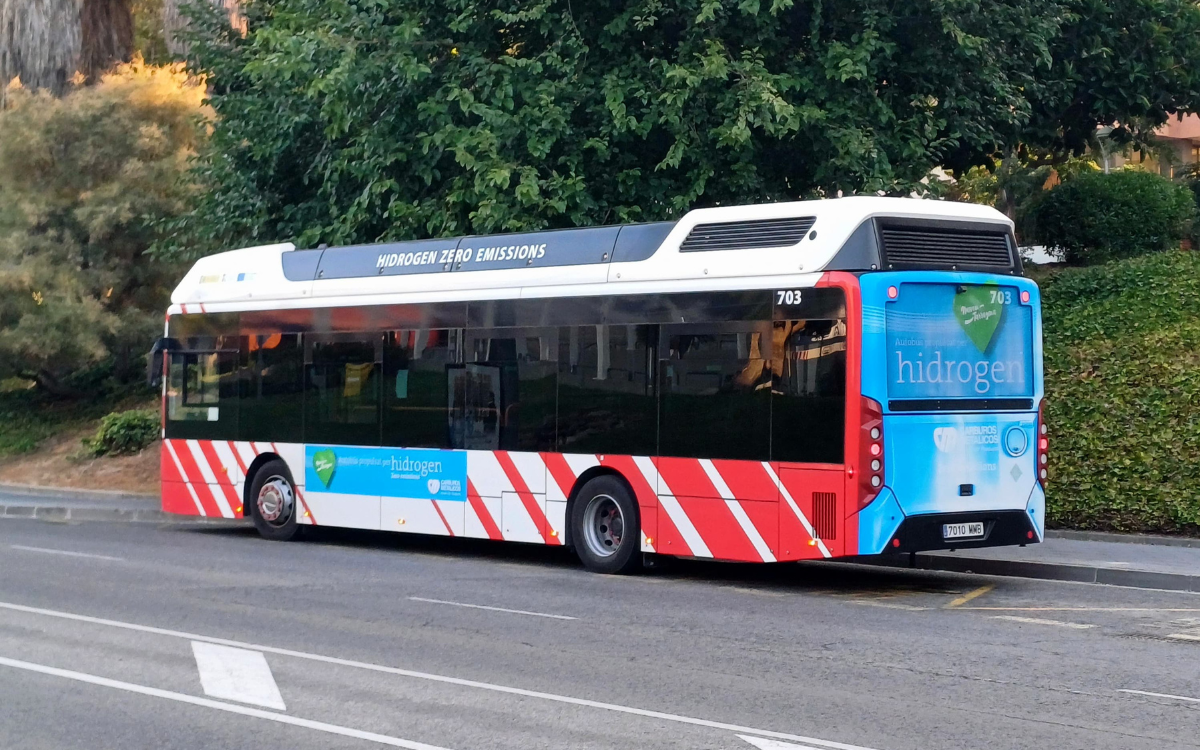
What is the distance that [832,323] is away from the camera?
1207 cm

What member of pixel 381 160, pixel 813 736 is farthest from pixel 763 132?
pixel 813 736

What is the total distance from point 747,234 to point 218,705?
Result: 22.5 feet

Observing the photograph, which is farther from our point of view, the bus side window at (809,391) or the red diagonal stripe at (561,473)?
the red diagonal stripe at (561,473)

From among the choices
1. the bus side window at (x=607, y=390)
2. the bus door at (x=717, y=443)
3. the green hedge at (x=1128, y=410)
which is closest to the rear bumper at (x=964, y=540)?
the bus door at (x=717, y=443)

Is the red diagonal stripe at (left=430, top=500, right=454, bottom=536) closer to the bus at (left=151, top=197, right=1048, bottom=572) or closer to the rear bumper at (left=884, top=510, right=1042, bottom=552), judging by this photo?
the bus at (left=151, top=197, right=1048, bottom=572)

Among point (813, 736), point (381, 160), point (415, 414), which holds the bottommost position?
point (813, 736)

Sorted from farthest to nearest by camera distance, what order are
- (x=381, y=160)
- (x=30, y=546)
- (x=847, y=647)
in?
(x=381, y=160) < (x=30, y=546) < (x=847, y=647)

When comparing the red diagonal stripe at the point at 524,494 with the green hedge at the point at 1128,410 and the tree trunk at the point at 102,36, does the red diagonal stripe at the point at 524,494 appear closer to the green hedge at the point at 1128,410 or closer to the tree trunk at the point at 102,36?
the green hedge at the point at 1128,410

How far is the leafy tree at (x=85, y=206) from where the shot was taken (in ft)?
93.8

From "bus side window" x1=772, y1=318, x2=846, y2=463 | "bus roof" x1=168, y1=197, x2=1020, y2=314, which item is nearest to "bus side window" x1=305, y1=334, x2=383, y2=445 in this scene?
"bus roof" x1=168, y1=197, x2=1020, y2=314

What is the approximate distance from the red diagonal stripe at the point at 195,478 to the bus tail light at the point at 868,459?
9.27 metres

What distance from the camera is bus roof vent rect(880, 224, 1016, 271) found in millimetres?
12188

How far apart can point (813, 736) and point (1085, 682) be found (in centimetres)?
240

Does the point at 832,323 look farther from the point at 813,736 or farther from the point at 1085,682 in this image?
the point at 813,736
